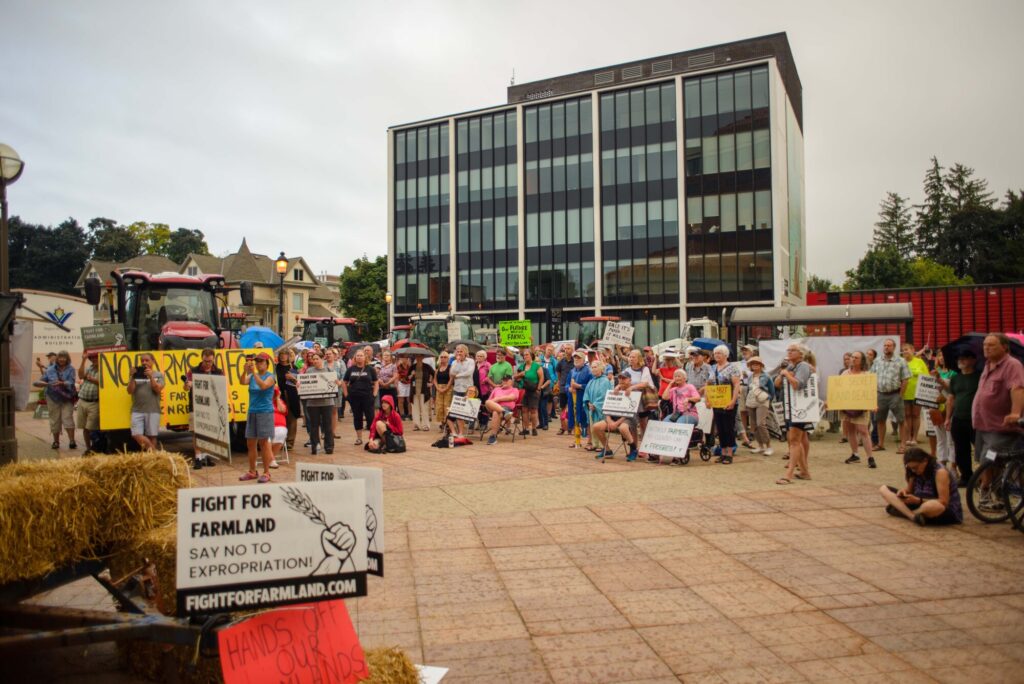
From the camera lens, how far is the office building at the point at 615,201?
160ft

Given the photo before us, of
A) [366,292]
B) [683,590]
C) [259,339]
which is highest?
[366,292]

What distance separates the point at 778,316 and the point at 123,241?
94654 mm

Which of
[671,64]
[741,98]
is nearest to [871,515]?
[741,98]

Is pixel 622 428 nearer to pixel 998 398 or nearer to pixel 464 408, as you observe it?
pixel 464 408

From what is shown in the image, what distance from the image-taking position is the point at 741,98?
160ft

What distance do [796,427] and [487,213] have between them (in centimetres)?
5065

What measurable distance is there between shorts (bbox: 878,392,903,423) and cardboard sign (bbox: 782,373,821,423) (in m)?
3.78

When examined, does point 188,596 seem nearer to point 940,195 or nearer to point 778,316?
point 778,316

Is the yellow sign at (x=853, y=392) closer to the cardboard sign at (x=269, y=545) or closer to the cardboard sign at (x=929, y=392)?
the cardboard sign at (x=929, y=392)

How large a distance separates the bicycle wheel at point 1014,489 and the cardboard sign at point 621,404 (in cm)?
567

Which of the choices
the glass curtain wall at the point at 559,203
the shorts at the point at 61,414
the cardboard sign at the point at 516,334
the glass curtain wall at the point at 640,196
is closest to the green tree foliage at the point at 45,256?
the glass curtain wall at the point at 559,203

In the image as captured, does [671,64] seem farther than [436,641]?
Yes

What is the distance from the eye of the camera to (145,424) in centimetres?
1055

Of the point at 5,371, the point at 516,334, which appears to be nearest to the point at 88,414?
the point at 5,371
